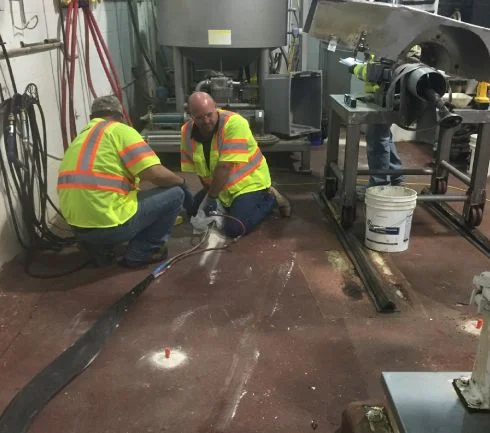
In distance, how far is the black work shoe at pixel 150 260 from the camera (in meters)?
2.61

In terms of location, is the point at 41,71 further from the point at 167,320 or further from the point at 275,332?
the point at 275,332

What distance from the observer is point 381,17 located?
1.33 m

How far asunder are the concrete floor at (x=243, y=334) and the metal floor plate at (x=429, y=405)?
1.27 ft

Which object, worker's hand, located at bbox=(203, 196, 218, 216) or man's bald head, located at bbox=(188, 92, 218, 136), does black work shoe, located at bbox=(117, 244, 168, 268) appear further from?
man's bald head, located at bbox=(188, 92, 218, 136)

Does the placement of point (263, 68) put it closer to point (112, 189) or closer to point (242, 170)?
point (242, 170)

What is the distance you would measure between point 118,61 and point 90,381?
339 centimetres

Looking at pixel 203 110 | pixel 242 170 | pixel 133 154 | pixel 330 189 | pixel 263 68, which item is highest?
pixel 263 68

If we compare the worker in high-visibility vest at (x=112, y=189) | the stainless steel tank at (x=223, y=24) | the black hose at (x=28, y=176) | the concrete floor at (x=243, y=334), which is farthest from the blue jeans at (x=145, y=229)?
the stainless steel tank at (x=223, y=24)

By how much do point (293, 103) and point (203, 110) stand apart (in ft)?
5.53

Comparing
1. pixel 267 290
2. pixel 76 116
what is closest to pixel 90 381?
pixel 267 290

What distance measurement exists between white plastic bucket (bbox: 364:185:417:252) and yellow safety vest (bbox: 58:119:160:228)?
1.11 m

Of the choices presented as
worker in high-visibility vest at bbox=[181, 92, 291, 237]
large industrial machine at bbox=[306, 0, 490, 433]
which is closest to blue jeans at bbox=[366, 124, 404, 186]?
worker in high-visibility vest at bbox=[181, 92, 291, 237]

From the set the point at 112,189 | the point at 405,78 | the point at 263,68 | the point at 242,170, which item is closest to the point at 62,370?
the point at 112,189

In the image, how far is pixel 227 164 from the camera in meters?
2.80
